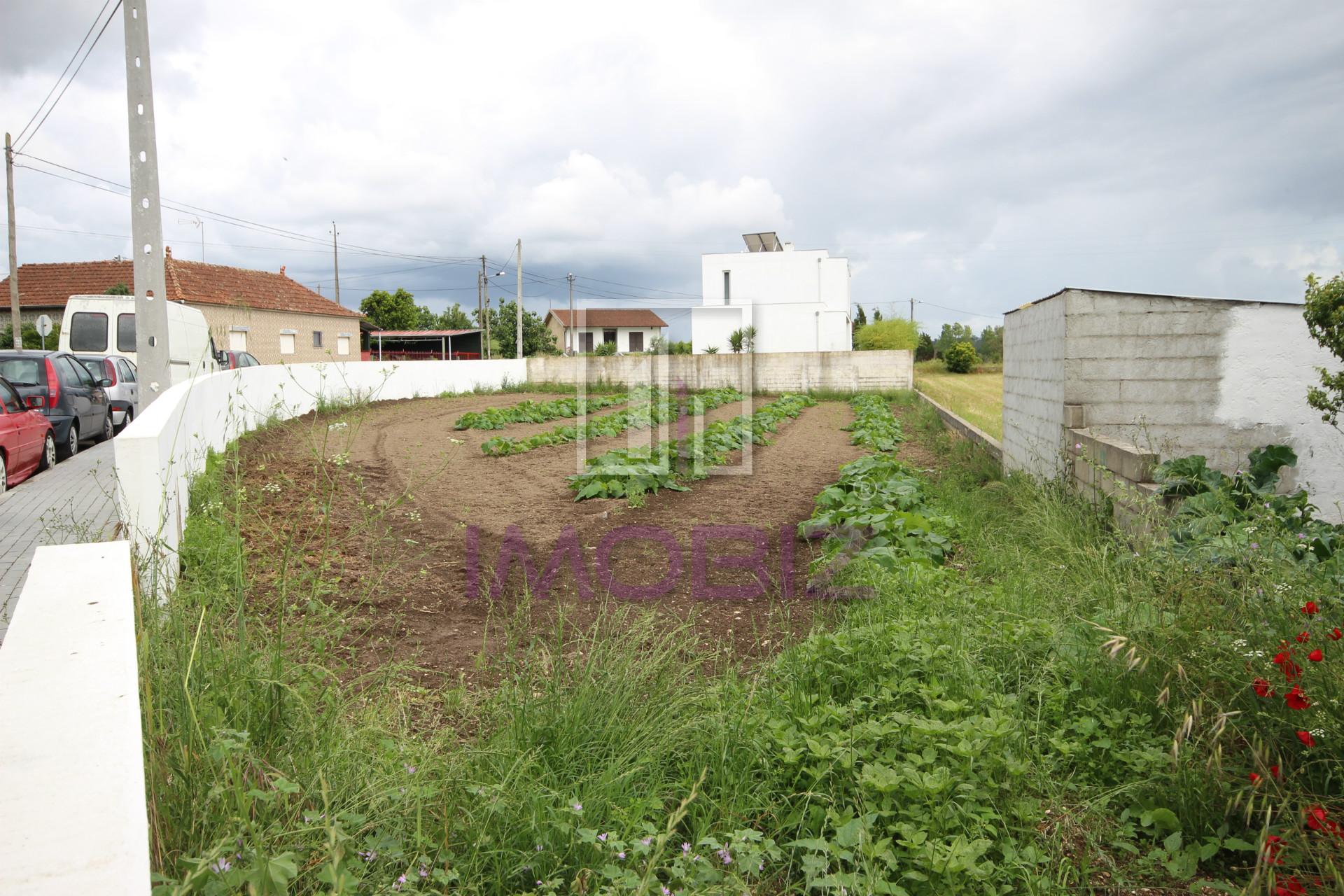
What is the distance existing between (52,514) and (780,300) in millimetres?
46727

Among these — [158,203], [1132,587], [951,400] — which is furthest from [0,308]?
[1132,587]

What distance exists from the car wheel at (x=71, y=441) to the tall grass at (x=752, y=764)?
1177 cm

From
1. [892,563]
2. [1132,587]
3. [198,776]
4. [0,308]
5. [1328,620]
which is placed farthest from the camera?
[0,308]

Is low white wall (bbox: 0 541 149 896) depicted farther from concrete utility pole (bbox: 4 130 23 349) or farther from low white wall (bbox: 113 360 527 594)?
concrete utility pole (bbox: 4 130 23 349)

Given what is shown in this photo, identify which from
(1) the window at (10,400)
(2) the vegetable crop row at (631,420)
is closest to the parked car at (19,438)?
(1) the window at (10,400)

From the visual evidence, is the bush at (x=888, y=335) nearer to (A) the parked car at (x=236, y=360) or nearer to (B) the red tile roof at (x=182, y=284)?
(B) the red tile roof at (x=182, y=284)

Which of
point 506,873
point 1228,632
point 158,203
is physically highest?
point 158,203

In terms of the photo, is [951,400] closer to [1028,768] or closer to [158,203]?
[158,203]

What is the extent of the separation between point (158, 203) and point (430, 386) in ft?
58.0

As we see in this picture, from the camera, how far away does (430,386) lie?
26.8 meters

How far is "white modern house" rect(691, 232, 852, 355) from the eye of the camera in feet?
167

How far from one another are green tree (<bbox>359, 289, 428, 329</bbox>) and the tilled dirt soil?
45688 millimetres

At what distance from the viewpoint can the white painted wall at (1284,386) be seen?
7793 mm

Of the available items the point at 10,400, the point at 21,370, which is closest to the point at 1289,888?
the point at 10,400
